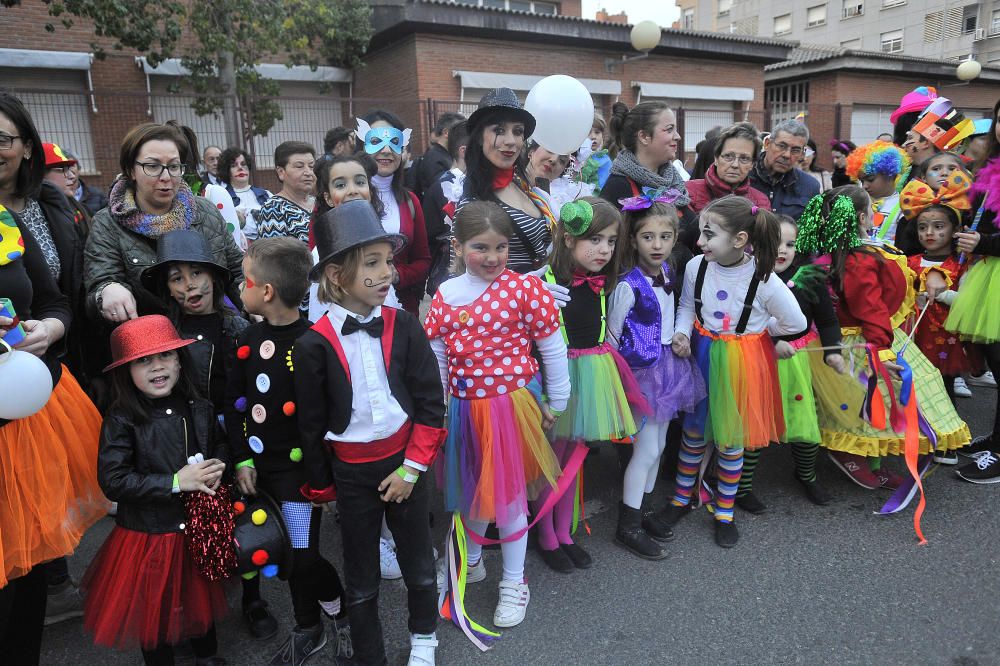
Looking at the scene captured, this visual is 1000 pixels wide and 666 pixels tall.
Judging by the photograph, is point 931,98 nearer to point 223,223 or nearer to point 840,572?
point 840,572

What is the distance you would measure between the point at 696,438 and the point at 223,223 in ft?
8.85

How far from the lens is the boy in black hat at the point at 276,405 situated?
2389mm

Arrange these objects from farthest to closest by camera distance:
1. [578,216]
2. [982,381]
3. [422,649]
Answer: [982,381] → [578,216] → [422,649]

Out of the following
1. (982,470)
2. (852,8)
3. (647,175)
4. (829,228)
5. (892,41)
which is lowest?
(982,470)

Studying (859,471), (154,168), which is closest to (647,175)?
(859,471)

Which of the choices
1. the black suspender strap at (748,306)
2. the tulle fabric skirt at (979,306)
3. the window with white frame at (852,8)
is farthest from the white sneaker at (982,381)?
the window with white frame at (852,8)

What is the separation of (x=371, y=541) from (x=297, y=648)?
595 millimetres

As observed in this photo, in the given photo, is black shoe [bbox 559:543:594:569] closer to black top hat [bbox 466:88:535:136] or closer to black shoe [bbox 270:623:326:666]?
black shoe [bbox 270:623:326:666]

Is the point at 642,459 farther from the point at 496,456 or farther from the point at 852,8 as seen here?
the point at 852,8

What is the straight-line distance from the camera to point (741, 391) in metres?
3.33

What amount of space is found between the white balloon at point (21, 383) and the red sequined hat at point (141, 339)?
0.89 ft

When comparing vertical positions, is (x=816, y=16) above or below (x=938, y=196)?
above

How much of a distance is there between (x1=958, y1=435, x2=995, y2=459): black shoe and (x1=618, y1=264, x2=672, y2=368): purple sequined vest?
2451mm

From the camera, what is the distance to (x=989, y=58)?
35.5 metres
